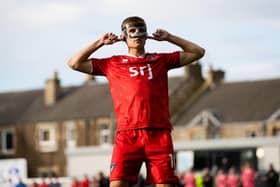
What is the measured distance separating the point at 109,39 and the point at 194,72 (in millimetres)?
84157

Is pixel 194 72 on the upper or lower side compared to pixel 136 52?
upper

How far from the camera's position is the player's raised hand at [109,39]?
9.81 meters

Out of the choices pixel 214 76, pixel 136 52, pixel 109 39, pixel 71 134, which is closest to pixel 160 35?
pixel 136 52

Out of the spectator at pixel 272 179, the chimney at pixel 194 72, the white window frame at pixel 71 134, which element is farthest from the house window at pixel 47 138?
the spectator at pixel 272 179

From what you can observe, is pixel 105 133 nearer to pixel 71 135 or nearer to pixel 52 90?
pixel 71 135

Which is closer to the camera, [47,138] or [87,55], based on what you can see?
[87,55]

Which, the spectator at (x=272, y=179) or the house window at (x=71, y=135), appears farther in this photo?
the house window at (x=71, y=135)

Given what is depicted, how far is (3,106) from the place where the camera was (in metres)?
99.4

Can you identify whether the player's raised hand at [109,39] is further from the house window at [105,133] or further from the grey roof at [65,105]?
the house window at [105,133]

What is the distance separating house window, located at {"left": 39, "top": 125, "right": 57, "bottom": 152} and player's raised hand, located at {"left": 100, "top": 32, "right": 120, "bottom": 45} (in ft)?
274

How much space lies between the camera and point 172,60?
10.1 metres

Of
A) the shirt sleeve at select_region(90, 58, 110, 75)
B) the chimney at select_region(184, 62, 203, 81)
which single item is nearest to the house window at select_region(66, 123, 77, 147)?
the chimney at select_region(184, 62, 203, 81)

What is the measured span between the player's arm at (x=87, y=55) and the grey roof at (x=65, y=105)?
7835 centimetres

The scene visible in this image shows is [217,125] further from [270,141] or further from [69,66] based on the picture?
[69,66]
